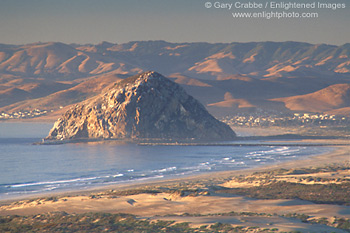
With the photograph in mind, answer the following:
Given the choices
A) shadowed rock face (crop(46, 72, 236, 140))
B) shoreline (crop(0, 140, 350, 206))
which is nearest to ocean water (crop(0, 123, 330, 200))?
shoreline (crop(0, 140, 350, 206))

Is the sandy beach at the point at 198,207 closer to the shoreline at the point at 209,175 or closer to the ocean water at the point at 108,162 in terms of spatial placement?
the shoreline at the point at 209,175

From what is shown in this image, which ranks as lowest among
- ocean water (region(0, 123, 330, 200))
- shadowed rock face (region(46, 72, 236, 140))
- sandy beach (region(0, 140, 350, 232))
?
sandy beach (region(0, 140, 350, 232))

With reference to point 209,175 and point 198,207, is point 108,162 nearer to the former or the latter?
point 209,175

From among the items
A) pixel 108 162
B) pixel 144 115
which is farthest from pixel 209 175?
pixel 144 115

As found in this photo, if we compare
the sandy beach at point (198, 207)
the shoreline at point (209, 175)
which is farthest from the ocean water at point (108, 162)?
the sandy beach at point (198, 207)

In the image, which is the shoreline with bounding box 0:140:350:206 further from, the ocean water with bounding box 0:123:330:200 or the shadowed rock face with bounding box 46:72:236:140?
the shadowed rock face with bounding box 46:72:236:140
